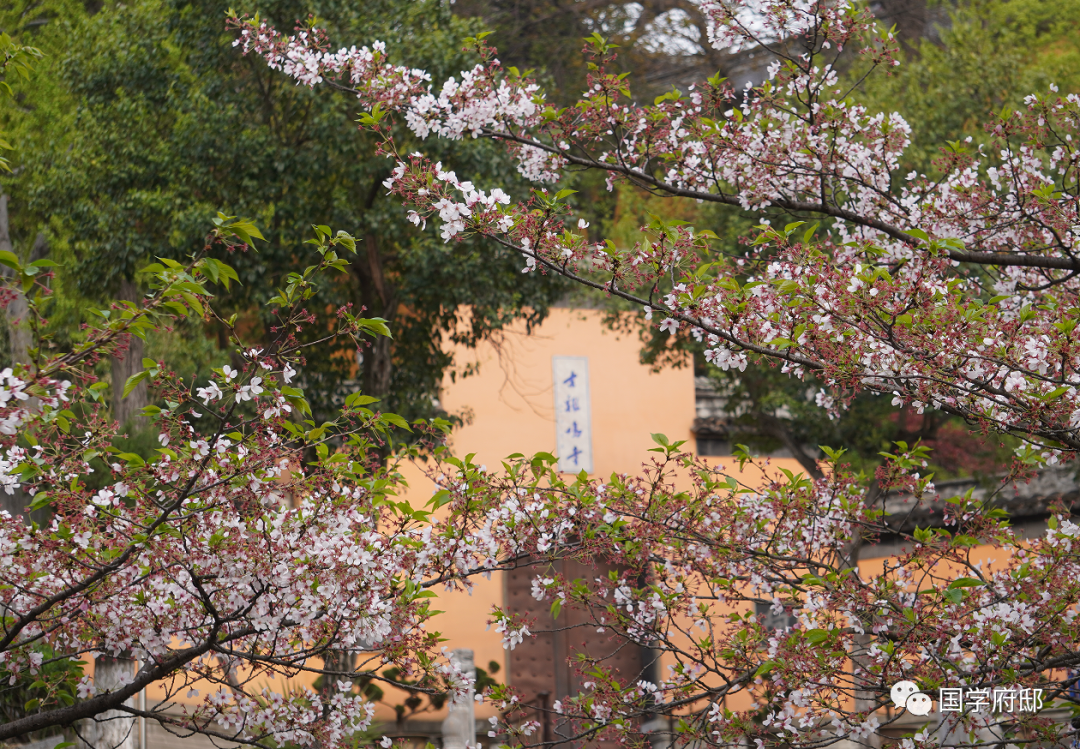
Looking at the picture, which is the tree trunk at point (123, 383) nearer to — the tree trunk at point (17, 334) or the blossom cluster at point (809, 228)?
the tree trunk at point (17, 334)

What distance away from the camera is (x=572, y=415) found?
12117mm

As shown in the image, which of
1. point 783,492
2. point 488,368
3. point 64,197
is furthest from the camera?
point 488,368

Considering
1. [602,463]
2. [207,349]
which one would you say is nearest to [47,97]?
[207,349]

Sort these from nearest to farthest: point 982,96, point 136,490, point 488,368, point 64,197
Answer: point 136,490
point 64,197
point 982,96
point 488,368

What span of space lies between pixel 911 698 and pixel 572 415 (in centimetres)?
903

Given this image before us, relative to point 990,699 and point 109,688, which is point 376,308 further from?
point 990,699

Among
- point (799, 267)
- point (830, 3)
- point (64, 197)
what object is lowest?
point (799, 267)

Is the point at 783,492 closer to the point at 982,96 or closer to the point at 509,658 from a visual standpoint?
the point at 509,658

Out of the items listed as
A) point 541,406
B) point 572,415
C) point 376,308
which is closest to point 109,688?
point 376,308

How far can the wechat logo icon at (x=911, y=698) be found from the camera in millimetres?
3113

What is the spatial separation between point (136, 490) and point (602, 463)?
982 cm

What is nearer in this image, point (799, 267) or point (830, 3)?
point (799, 267)

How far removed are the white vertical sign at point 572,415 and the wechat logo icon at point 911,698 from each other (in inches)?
345

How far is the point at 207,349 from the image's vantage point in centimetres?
1066
